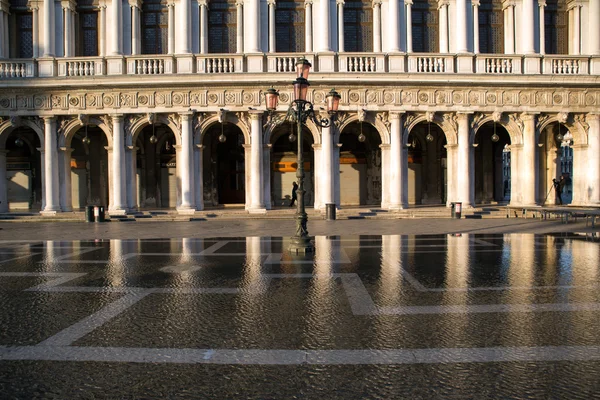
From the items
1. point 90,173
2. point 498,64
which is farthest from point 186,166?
point 498,64

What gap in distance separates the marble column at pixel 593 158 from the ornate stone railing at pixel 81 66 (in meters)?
25.3

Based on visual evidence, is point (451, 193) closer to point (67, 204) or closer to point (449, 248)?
point (449, 248)

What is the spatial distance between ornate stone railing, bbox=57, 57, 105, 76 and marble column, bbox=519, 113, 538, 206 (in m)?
21.9

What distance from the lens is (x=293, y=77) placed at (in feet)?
77.3

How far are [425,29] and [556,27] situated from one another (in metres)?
7.58

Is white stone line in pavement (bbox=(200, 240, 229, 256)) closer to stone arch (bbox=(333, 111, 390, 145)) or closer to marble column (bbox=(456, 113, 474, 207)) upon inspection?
stone arch (bbox=(333, 111, 390, 145))

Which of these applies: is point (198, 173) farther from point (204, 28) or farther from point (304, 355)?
point (304, 355)

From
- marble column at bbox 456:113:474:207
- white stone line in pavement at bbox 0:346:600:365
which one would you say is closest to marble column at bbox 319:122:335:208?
marble column at bbox 456:113:474:207

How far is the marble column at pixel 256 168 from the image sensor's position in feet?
79.4

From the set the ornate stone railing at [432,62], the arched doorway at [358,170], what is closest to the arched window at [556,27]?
the ornate stone railing at [432,62]

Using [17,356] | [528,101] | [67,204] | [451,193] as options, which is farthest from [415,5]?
[17,356]

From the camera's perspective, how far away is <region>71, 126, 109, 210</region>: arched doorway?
2891cm

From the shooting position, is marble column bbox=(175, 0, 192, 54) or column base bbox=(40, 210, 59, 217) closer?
column base bbox=(40, 210, 59, 217)

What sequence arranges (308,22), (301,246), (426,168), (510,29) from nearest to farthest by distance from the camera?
(301,246) < (308,22) < (510,29) < (426,168)
